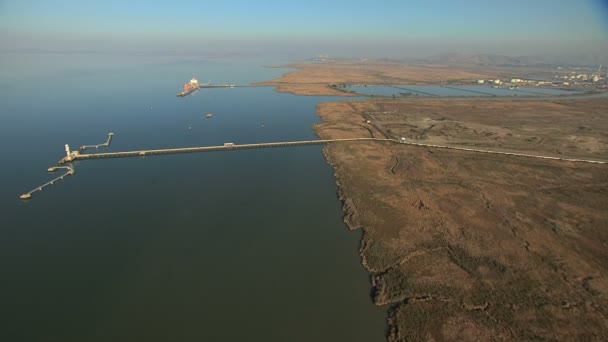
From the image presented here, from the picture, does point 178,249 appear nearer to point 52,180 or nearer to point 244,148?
point 52,180

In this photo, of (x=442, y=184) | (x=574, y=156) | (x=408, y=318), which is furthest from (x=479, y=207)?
(x=574, y=156)

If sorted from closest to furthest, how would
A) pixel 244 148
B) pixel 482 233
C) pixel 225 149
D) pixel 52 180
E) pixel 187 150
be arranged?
pixel 482 233 → pixel 52 180 → pixel 187 150 → pixel 225 149 → pixel 244 148

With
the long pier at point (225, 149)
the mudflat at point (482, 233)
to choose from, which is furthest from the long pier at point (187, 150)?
the mudflat at point (482, 233)

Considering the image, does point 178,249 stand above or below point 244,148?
below

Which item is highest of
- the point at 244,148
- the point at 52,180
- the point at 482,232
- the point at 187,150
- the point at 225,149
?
the point at 187,150

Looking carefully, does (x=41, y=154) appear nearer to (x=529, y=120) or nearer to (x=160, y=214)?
(x=160, y=214)

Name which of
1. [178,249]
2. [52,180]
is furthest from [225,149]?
[178,249]

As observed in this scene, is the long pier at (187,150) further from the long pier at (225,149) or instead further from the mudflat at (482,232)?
the mudflat at (482,232)

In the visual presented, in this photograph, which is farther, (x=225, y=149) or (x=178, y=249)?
(x=225, y=149)
